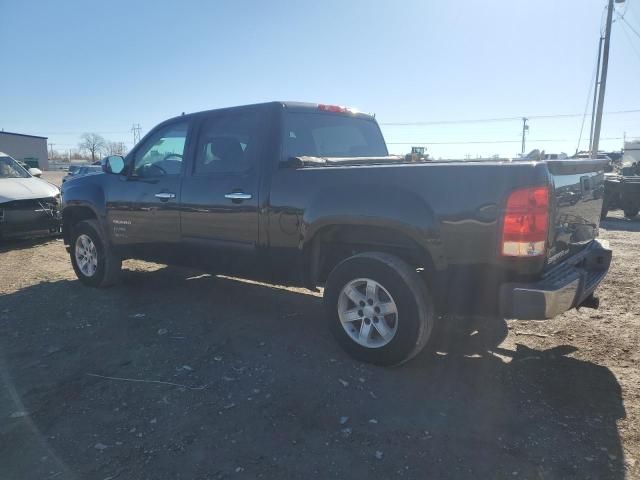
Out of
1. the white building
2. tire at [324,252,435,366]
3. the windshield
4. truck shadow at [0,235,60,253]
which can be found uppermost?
the white building

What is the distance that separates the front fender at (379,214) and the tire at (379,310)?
0.81ft

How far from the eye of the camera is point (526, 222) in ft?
9.25

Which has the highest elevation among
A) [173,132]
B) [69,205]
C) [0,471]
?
[173,132]

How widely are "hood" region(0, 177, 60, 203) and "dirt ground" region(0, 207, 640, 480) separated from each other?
4332 millimetres

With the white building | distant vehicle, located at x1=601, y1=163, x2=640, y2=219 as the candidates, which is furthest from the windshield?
the white building

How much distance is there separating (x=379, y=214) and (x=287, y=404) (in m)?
1.40

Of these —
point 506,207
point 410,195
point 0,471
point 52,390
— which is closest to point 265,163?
point 410,195

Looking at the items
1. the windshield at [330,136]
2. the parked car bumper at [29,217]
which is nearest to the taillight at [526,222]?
the windshield at [330,136]

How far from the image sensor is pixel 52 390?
3.29 meters

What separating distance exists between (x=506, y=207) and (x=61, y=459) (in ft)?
9.36

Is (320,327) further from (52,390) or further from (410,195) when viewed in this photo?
(52,390)

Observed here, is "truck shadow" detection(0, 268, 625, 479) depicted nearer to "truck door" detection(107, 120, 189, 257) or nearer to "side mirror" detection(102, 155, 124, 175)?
"truck door" detection(107, 120, 189, 257)

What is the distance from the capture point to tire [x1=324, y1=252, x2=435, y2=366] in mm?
3234

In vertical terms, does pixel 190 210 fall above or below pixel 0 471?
above
